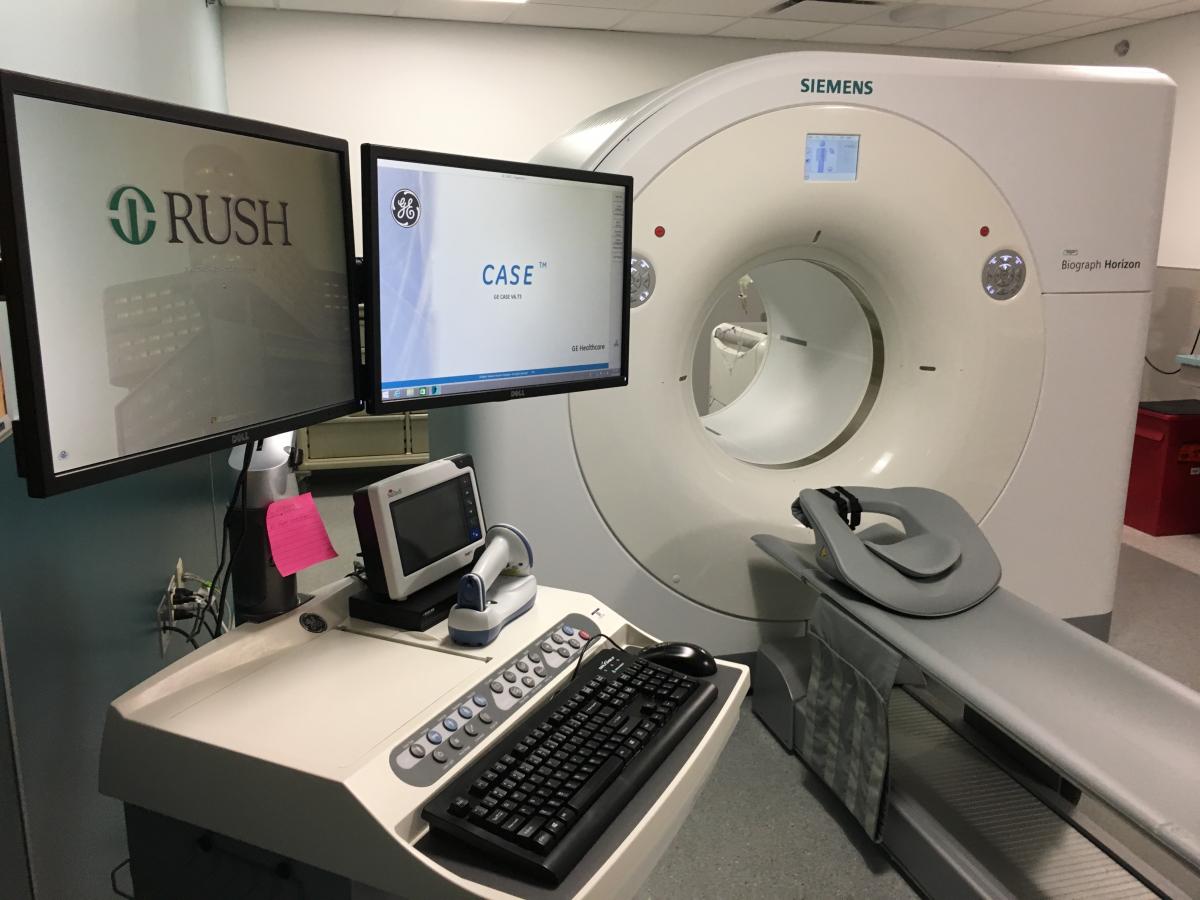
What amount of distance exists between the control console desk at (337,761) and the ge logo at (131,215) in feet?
1.48

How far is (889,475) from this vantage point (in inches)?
76.9

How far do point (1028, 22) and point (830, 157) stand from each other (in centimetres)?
394

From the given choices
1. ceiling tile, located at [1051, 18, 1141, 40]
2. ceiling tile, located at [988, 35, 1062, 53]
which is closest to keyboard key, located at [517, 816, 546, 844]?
ceiling tile, located at [1051, 18, 1141, 40]

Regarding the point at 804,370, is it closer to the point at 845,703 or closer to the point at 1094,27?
the point at 845,703

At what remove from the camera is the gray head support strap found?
1.56m

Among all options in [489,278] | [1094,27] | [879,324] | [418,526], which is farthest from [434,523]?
[1094,27]

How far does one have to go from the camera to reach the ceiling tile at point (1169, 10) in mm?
4199

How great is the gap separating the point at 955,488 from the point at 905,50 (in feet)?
14.8

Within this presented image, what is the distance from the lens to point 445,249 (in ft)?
3.77

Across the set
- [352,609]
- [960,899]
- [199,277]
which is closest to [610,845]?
[352,609]

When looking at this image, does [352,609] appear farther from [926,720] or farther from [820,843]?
[926,720]

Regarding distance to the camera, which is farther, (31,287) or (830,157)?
(830,157)

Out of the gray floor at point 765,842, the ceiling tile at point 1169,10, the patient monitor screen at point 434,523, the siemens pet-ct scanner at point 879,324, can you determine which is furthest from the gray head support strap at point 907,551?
the ceiling tile at point 1169,10

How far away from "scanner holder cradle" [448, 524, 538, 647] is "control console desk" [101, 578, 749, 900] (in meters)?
0.02
